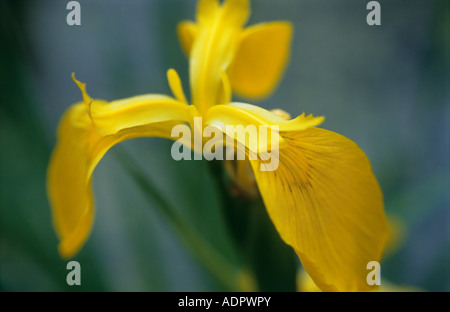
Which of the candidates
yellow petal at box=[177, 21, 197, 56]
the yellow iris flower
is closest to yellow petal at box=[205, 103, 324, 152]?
the yellow iris flower

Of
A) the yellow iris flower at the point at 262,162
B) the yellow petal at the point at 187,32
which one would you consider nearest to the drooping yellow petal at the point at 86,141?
the yellow iris flower at the point at 262,162

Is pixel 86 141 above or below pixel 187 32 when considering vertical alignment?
below

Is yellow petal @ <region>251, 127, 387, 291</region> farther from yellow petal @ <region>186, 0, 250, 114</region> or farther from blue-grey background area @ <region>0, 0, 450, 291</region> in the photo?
blue-grey background area @ <region>0, 0, 450, 291</region>

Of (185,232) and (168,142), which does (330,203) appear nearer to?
(185,232)

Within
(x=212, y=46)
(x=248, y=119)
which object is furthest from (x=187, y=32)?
(x=248, y=119)

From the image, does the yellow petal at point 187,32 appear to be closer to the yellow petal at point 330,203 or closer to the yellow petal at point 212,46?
the yellow petal at point 212,46
